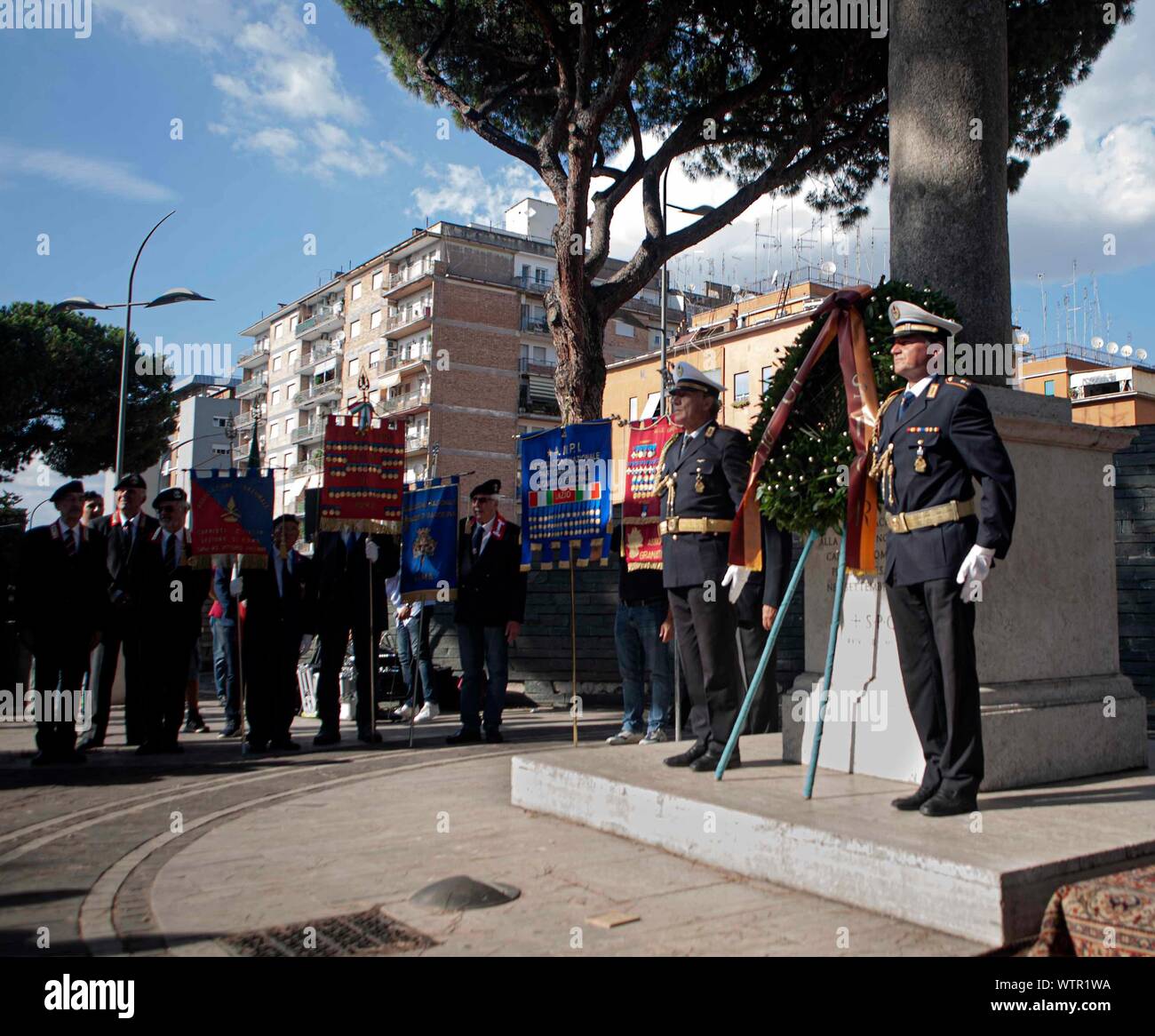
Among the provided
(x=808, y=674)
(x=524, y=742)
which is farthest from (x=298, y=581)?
(x=808, y=674)

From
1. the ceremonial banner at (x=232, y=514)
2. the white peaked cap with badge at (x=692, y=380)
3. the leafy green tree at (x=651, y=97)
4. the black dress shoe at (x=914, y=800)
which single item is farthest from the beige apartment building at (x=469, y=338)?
the black dress shoe at (x=914, y=800)

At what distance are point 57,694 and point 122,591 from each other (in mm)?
1004

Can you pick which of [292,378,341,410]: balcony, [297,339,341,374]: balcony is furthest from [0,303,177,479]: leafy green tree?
[297,339,341,374]: balcony

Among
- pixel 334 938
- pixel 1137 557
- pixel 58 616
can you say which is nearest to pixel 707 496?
pixel 334 938

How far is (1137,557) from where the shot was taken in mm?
9273

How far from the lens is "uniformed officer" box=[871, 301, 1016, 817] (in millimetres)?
4332

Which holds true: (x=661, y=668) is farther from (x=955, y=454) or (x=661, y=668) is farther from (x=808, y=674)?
(x=955, y=454)

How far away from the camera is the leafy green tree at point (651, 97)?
46.9ft

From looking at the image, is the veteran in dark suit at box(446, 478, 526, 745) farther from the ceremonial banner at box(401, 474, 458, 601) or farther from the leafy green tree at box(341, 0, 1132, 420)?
the leafy green tree at box(341, 0, 1132, 420)

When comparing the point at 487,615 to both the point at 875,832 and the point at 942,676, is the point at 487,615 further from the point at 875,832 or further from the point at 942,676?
the point at 875,832

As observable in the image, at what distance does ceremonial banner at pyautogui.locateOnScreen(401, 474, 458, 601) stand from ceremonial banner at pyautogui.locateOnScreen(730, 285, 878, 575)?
4908 millimetres

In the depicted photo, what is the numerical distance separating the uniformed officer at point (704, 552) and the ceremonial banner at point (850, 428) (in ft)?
0.55

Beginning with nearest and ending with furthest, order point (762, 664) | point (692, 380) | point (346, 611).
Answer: point (762, 664) → point (692, 380) → point (346, 611)
